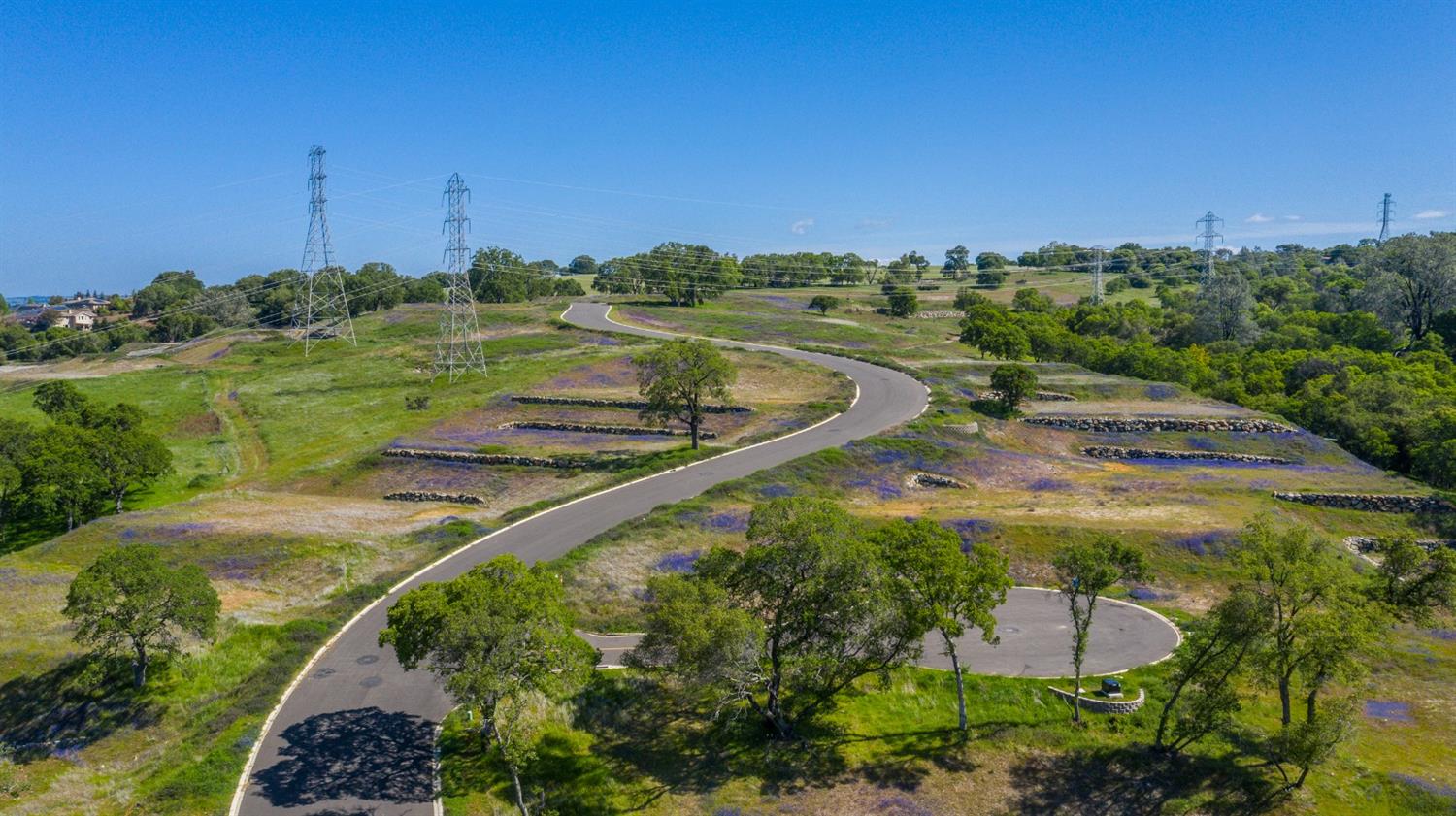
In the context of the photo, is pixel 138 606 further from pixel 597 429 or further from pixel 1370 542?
pixel 1370 542

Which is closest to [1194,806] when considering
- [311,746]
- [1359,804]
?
[1359,804]

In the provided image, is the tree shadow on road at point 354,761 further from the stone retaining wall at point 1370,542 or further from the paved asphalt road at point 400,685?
the stone retaining wall at point 1370,542

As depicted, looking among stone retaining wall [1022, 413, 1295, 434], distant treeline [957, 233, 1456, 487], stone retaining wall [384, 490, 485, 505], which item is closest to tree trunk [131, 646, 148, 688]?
stone retaining wall [384, 490, 485, 505]

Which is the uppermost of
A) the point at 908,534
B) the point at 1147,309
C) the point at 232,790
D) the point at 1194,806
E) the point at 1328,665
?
the point at 1147,309

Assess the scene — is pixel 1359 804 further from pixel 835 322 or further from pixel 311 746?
pixel 835 322

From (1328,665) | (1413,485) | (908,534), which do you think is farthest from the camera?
(1413,485)

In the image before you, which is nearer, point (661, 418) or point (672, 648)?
point (672, 648)

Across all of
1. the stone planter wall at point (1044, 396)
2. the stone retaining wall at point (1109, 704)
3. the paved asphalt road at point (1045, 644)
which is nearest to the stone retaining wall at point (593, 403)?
the stone planter wall at point (1044, 396)
